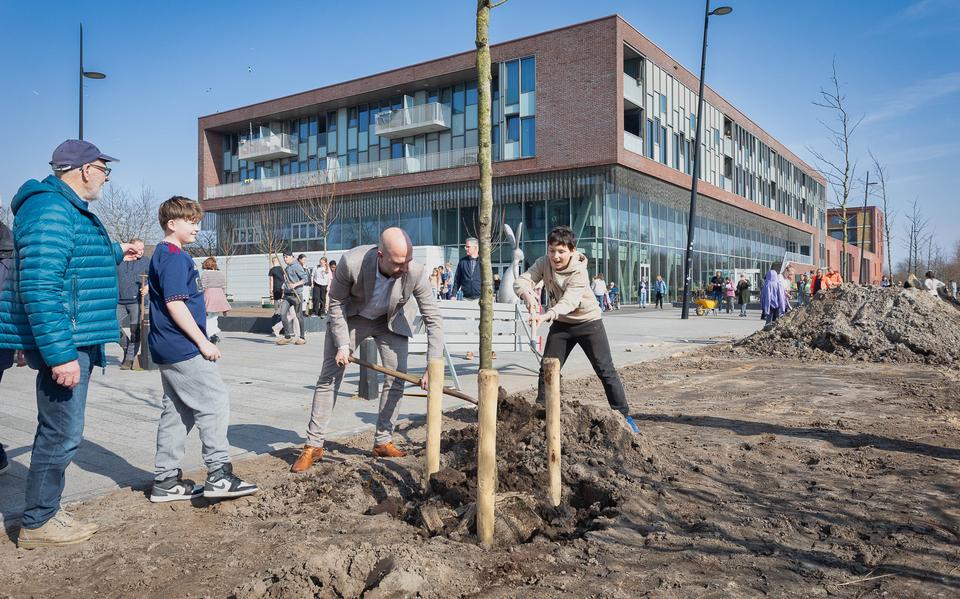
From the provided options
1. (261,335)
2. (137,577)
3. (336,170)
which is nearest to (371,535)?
(137,577)

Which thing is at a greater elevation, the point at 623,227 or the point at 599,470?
the point at 623,227

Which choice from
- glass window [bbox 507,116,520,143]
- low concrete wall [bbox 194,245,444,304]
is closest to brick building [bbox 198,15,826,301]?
glass window [bbox 507,116,520,143]

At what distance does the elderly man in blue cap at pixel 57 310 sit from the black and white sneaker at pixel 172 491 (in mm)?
478

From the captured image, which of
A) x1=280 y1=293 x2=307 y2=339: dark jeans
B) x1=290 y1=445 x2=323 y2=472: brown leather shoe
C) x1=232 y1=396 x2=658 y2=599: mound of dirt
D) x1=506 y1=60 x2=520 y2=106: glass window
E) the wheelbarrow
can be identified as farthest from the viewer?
x1=506 y1=60 x2=520 y2=106: glass window

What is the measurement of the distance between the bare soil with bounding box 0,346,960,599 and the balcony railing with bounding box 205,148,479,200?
27.7m

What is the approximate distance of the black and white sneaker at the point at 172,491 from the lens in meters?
3.74

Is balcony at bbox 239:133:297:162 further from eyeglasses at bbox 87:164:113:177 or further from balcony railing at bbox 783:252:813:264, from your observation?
balcony railing at bbox 783:252:813:264

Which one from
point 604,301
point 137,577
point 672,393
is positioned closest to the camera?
point 137,577

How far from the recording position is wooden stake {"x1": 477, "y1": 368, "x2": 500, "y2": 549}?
119 inches

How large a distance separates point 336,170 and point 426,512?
37.6 m

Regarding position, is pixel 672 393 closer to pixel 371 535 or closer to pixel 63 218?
pixel 371 535

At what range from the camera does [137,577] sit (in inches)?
110

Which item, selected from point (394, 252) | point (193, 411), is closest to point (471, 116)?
point (394, 252)

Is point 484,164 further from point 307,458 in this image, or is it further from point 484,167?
point 307,458
